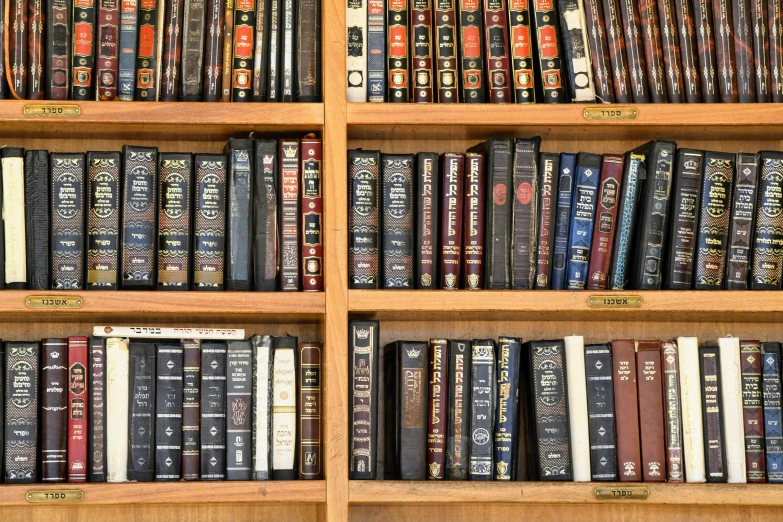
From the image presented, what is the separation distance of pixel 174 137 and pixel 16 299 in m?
0.43

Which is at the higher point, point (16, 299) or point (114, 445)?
point (16, 299)

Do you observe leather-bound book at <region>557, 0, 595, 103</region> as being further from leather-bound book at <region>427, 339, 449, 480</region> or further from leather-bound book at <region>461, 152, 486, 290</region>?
leather-bound book at <region>427, 339, 449, 480</region>

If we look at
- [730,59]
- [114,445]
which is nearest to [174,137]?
[114,445]

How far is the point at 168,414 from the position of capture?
1.79 m

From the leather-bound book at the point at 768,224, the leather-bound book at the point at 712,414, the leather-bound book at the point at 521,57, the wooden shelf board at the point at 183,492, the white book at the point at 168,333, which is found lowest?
the wooden shelf board at the point at 183,492

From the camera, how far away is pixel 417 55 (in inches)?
74.3

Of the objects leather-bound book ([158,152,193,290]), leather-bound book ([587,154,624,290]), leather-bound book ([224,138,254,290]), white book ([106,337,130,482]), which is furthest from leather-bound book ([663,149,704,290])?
white book ([106,337,130,482])

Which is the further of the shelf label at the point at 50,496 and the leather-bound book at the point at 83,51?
the leather-bound book at the point at 83,51

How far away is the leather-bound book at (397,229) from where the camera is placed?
184cm

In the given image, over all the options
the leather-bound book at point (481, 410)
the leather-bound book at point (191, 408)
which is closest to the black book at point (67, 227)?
the leather-bound book at point (191, 408)

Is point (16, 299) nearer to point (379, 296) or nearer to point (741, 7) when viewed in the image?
point (379, 296)

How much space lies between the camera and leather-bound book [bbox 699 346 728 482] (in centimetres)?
183

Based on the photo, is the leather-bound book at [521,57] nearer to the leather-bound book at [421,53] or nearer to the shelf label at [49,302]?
the leather-bound book at [421,53]

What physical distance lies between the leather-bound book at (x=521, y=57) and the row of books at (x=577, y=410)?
17.5 inches
